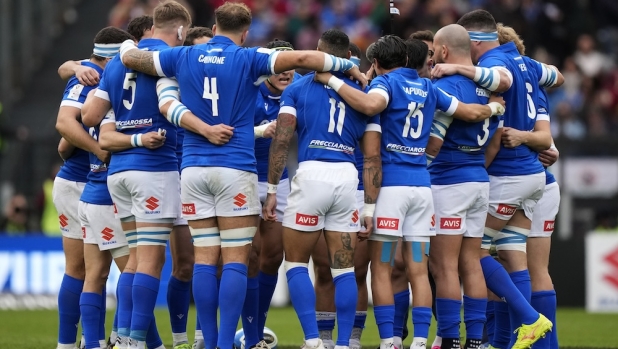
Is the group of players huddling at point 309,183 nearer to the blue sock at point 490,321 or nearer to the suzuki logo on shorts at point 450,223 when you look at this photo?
the suzuki logo on shorts at point 450,223

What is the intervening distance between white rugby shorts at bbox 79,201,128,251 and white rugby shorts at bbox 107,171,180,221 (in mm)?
364

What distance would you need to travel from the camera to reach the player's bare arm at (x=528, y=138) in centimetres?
1009

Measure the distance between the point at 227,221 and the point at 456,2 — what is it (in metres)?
15.9

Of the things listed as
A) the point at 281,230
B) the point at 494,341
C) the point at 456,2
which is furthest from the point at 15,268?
the point at 456,2

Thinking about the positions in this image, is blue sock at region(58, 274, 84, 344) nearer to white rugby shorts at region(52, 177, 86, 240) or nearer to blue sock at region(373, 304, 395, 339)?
white rugby shorts at region(52, 177, 86, 240)

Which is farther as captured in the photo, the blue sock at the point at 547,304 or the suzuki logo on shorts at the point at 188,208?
the blue sock at the point at 547,304

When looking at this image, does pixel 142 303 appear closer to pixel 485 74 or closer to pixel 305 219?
pixel 305 219

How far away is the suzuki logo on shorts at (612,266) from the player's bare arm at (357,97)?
10.1 metres

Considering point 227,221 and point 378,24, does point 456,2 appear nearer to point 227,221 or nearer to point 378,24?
point 378,24

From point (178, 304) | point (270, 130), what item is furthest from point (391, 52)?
point (178, 304)

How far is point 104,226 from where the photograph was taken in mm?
10000

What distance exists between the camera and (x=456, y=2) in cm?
2403

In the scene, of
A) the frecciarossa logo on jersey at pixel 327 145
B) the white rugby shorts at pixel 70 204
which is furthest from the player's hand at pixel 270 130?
the white rugby shorts at pixel 70 204

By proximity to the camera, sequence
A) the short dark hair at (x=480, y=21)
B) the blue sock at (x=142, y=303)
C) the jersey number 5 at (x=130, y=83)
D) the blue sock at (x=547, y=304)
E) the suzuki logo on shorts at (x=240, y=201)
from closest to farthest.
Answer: the suzuki logo on shorts at (x=240, y=201)
the blue sock at (x=142, y=303)
the jersey number 5 at (x=130, y=83)
the short dark hair at (x=480, y=21)
the blue sock at (x=547, y=304)
